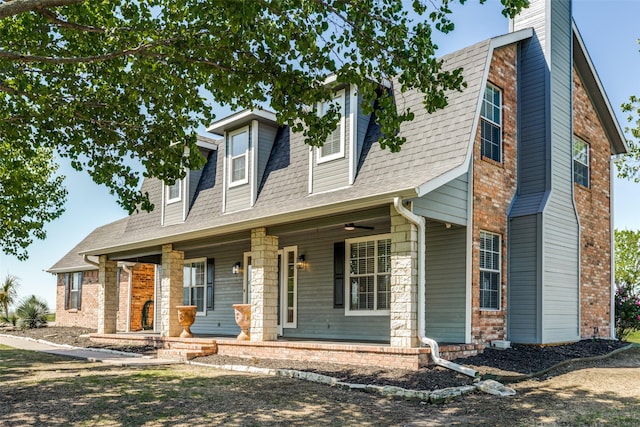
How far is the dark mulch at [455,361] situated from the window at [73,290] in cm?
1508

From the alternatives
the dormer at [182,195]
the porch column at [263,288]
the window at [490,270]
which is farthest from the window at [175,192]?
the window at [490,270]

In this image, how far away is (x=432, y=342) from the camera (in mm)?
9383

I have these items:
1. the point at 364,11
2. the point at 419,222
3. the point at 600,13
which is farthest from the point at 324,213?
the point at 600,13

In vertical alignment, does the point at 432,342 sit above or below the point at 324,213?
below

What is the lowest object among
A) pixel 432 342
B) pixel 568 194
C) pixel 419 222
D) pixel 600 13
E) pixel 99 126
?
pixel 432 342

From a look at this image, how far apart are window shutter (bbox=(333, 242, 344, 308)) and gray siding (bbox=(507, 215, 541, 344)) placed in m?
3.58

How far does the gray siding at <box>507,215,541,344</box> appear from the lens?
1173cm

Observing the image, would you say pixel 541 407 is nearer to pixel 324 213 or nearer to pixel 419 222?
pixel 419 222

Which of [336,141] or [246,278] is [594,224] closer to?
[336,141]

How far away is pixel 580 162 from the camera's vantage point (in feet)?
46.5

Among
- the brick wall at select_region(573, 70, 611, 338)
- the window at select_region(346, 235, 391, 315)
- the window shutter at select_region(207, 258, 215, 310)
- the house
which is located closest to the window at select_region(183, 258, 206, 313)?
the window shutter at select_region(207, 258, 215, 310)

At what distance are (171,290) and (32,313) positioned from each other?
41.5 ft

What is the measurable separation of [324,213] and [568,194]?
19.9ft

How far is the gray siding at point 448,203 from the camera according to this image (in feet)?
32.6
